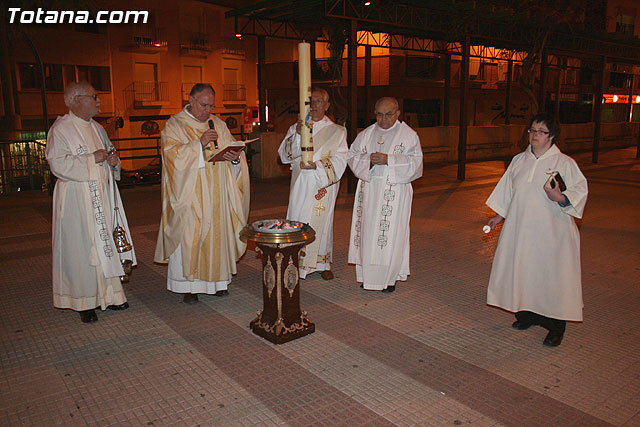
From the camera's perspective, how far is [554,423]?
3283mm

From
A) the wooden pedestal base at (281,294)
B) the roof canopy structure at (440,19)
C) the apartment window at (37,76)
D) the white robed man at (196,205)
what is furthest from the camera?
the apartment window at (37,76)

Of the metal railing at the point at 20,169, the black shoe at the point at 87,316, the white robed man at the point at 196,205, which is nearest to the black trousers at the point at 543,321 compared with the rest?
the white robed man at the point at 196,205

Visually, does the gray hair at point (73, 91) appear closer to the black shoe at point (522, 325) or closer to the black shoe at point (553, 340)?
the black shoe at point (522, 325)

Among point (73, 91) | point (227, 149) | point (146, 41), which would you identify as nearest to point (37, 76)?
point (146, 41)

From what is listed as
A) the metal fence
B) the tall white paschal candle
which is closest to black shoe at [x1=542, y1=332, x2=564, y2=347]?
the tall white paschal candle

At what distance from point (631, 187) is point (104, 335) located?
493 inches

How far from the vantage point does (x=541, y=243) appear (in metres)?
4.32

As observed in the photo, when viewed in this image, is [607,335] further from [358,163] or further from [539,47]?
[539,47]

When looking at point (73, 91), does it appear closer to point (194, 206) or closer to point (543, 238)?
point (194, 206)

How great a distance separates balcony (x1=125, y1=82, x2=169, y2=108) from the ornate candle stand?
23.8 m

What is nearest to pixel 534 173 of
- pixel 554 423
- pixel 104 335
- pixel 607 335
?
pixel 607 335

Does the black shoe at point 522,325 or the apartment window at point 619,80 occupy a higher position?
the apartment window at point 619,80

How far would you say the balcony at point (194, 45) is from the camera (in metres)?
27.9

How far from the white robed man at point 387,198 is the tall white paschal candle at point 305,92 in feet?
5.00
